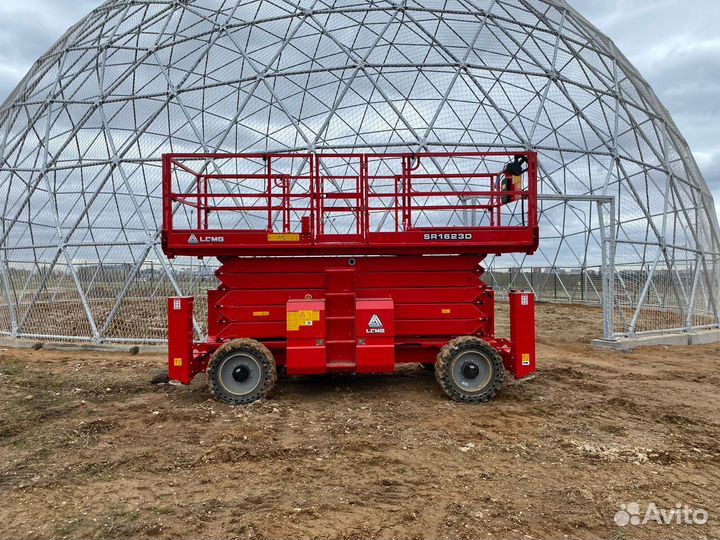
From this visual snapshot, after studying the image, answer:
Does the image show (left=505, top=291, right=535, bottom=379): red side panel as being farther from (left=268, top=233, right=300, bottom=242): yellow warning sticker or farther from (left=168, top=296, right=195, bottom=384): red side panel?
(left=168, top=296, right=195, bottom=384): red side panel

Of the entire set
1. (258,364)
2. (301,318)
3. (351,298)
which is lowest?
(258,364)

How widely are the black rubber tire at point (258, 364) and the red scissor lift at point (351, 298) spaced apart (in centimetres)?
2

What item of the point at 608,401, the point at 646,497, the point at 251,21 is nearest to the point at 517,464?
the point at 646,497

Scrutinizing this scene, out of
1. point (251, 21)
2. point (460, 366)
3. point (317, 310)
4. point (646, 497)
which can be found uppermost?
point (251, 21)

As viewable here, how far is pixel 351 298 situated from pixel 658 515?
4.92m

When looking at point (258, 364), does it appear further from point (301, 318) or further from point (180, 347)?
point (180, 347)

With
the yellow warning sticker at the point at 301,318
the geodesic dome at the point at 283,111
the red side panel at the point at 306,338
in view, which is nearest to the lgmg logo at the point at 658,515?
the red side panel at the point at 306,338

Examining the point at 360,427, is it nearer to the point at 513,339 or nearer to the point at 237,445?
the point at 237,445

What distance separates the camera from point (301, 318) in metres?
7.77

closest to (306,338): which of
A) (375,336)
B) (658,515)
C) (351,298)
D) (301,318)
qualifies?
(301,318)

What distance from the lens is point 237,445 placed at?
590 cm

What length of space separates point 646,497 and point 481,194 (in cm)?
468

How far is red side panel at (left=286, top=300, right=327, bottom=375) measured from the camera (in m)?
7.77

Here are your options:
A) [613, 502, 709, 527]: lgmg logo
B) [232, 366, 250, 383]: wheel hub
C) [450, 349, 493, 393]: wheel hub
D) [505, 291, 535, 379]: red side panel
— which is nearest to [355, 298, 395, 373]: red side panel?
[450, 349, 493, 393]: wheel hub
